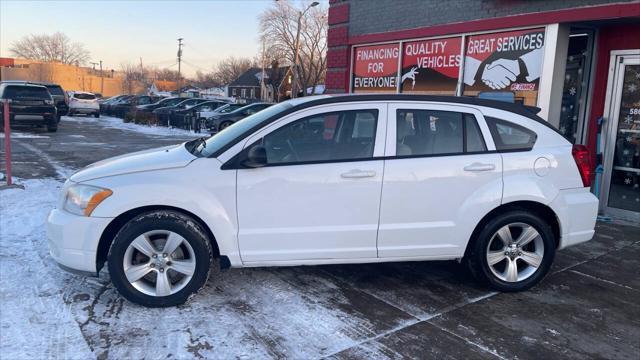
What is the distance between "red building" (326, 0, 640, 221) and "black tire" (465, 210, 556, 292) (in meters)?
3.43

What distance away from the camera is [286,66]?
6128 cm

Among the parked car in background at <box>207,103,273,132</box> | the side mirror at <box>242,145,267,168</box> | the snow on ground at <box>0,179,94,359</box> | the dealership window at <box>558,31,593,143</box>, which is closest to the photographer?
the snow on ground at <box>0,179,94,359</box>

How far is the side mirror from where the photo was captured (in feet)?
12.8

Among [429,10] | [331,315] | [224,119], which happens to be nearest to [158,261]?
[331,315]

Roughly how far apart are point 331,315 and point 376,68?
24.2ft

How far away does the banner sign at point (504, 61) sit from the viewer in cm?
747

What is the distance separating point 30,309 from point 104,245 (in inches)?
26.9

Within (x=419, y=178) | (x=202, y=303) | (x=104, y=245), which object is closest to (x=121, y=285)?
(x=104, y=245)

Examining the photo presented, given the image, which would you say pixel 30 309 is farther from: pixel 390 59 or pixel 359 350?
pixel 390 59

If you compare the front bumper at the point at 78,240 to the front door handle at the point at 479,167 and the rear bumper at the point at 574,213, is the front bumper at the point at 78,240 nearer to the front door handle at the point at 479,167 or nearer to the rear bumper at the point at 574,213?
the front door handle at the point at 479,167

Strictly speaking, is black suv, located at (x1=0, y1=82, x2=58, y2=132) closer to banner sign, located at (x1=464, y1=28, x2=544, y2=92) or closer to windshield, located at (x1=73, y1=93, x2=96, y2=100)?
windshield, located at (x1=73, y1=93, x2=96, y2=100)

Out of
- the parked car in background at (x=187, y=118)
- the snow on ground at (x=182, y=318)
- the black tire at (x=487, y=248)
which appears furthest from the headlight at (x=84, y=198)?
the parked car in background at (x=187, y=118)

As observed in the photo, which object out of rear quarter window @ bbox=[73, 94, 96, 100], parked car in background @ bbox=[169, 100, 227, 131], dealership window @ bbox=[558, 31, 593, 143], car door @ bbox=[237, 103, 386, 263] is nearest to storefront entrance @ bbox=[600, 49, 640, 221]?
dealership window @ bbox=[558, 31, 593, 143]

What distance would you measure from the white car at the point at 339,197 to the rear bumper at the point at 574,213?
0.01 m
